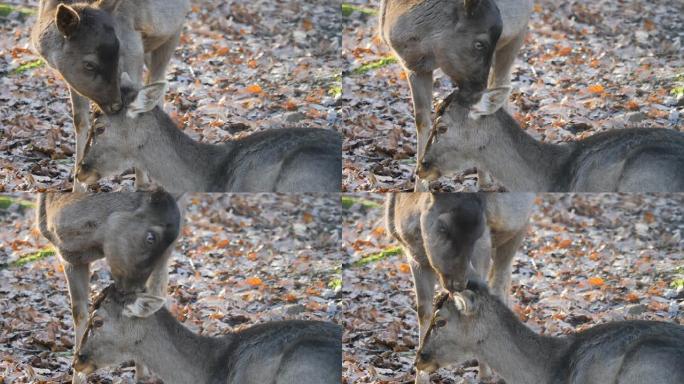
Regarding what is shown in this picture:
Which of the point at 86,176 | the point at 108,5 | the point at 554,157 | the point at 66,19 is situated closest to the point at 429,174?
the point at 554,157

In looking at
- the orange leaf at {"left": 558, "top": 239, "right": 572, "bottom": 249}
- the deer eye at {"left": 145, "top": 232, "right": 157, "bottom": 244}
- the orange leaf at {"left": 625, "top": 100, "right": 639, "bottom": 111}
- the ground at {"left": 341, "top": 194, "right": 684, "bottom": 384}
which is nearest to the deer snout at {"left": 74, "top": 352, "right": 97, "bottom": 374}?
the deer eye at {"left": 145, "top": 232, "right": 157, "bottom": 244}

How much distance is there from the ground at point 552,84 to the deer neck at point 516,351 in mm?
1132

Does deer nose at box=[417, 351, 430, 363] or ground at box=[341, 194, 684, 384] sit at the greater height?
ground at box=[341, 194, 684, 384]

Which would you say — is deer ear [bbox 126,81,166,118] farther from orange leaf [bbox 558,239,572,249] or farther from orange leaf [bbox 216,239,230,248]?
orange leaf [bbox 558,239,572,249]

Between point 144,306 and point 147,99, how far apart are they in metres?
1.55

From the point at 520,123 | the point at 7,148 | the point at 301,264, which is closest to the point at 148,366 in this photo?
the point at 301,264

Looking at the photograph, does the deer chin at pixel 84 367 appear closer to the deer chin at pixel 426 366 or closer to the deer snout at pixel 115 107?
the deer snout at pixel 115 107

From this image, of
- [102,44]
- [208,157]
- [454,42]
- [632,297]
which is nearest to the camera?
A: [102,44]

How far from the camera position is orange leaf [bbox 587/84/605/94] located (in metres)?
9.21

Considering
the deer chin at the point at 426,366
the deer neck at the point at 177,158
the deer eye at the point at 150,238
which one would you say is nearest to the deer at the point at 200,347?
the deer eye at the point at 150,238

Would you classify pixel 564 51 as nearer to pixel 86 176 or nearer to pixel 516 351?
pixel 516 351

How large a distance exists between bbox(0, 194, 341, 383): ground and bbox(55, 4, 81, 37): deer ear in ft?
4.84

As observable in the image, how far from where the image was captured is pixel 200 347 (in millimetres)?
8883

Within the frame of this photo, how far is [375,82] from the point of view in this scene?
909cm
